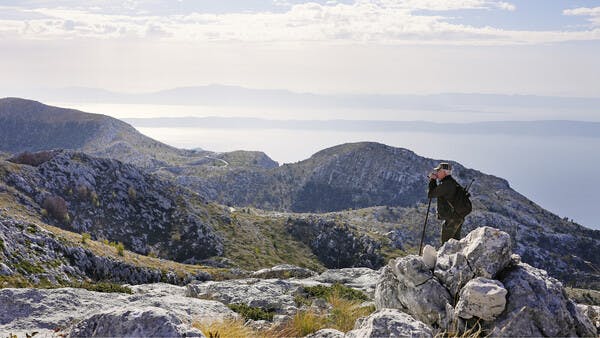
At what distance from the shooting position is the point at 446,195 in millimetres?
16516

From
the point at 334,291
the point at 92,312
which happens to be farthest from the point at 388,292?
the point at 92,312

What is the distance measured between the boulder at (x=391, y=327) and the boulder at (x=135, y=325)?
3.12m

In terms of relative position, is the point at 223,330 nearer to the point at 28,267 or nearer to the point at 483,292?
the point at 483,292

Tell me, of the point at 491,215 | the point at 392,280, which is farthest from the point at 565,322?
the point at 491,215

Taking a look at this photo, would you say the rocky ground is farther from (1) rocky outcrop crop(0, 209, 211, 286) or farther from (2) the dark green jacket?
(1) rocky outcrop crop(0, 209, 211, 286)

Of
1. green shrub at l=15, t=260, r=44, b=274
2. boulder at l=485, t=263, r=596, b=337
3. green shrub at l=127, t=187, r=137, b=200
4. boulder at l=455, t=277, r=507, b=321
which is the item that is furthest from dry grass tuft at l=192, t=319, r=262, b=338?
green shrub at l=127, t=187, r=137, b=200

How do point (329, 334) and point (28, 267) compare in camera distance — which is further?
point (28, 267)

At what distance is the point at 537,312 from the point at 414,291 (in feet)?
9.90

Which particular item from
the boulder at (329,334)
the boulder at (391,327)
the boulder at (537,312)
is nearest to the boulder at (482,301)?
the boulder at (537,312)

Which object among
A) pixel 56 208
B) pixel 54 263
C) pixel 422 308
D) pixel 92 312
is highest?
pixel 422 308

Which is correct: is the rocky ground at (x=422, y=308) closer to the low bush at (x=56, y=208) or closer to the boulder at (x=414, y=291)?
the boulder at (x=414, y=291)

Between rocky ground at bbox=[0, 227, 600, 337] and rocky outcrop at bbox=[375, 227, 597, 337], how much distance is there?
0.07 ft

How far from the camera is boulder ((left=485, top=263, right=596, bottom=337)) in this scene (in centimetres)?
1008

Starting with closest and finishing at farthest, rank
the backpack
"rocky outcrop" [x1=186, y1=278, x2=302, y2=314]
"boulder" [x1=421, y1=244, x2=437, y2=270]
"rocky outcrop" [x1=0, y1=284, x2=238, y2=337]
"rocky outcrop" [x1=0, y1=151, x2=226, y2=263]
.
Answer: "rocky outcrop" [x1=0, y1=284, x2=238, y2=337] → "boulder" [x1=421, y1=244, x2=437, y2=270] → the backpack → "rocky outcrop" [x1=186, y1=278, x2=302, y2=314] → "rocky outcrop" [x1=0, y1=151, x2=226, y2=263]
